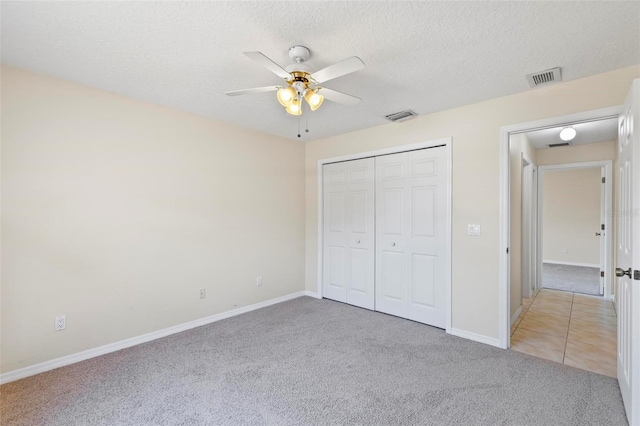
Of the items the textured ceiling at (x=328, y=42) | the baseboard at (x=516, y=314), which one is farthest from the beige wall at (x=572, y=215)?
the textured ceiling at (x=328, y=42)

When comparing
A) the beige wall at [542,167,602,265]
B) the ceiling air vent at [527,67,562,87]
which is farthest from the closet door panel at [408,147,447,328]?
the beige wall at [542,167,602,265]

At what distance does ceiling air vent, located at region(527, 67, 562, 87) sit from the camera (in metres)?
2.34

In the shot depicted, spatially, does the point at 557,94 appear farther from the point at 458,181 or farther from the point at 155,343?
the point at 155,343

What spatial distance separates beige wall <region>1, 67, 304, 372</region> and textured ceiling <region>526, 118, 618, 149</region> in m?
3.89

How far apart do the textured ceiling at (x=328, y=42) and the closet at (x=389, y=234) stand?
1063 millimetres

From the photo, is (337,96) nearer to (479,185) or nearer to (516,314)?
(479,185)

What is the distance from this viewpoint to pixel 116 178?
282 centimetres

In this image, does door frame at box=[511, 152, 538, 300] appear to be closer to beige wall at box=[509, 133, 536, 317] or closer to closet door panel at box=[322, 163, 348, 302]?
beige wall at box=[509, 133, 536, 317]

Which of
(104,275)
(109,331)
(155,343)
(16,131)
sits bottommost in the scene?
(155,343)

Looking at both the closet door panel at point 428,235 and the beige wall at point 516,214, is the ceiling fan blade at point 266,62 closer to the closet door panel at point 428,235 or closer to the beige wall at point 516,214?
the closet door panel at point 428,235

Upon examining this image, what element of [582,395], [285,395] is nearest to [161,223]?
[285,395]

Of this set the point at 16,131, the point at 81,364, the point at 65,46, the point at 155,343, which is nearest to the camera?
the point at 65,46

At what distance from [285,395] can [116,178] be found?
8.08 feet

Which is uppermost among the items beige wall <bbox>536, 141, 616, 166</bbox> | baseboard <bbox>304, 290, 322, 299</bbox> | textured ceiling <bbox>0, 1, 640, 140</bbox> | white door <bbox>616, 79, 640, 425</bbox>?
textured ceiling <bbox>0, 1, 640, 140</bbox>
